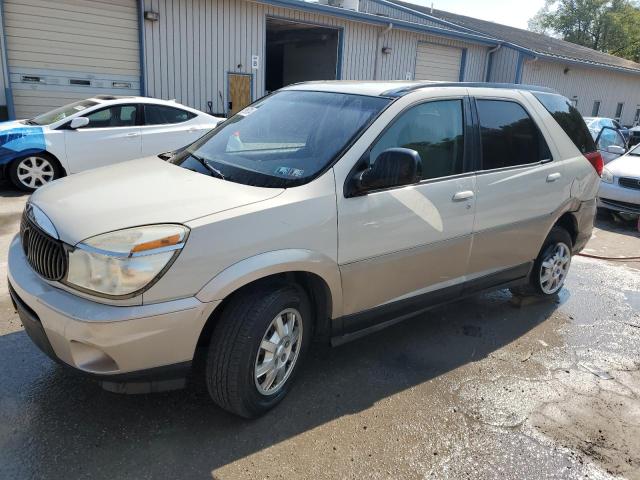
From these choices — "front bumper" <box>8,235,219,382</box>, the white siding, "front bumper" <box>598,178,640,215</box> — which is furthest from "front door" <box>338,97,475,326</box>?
the white siding

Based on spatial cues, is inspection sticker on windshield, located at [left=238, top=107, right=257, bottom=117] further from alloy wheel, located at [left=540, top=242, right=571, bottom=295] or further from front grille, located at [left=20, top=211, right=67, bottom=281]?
alloy wheel, located at [left=540, top=242, right=571, bottom=295]

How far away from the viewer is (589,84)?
25703 mm

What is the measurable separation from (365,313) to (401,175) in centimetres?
92

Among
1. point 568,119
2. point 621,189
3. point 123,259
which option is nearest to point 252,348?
point 123,259

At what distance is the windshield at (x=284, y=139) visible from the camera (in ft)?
10.2

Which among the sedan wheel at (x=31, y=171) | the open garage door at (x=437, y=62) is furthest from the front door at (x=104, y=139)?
the open garage door at (x=437, y=62)

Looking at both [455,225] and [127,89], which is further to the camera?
[127,89]

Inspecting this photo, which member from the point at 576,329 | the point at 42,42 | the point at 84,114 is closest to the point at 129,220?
the point at 576,329

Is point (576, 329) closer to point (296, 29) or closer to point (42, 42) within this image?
point (42, 42)

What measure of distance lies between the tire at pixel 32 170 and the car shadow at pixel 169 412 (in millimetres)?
5202

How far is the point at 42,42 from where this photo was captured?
36.0 ft

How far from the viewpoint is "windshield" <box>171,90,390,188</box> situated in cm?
312

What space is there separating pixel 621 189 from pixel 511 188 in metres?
6.05

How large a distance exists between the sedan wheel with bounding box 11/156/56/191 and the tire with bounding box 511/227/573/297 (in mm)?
7105
